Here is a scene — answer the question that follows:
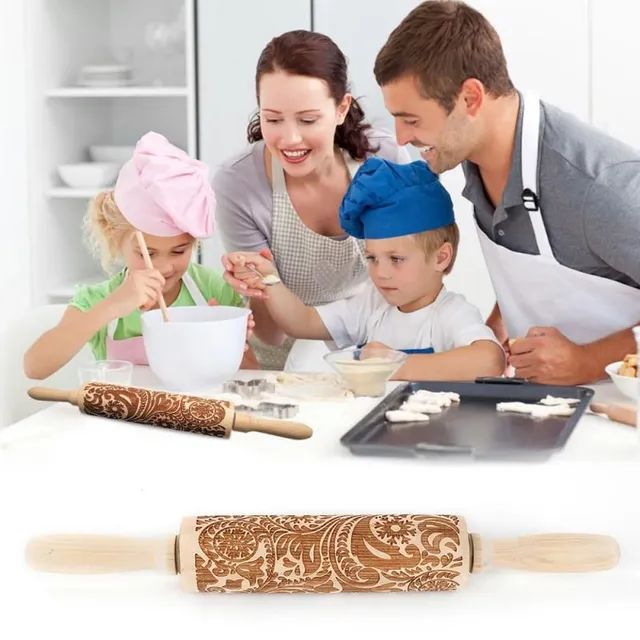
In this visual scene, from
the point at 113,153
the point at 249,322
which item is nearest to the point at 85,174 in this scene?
the point at 113,153

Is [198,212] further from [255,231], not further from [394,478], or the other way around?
[394,478]

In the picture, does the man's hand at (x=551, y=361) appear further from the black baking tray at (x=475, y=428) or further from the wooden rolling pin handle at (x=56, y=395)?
the wooden rolling pin handle at (x=56, y=395)

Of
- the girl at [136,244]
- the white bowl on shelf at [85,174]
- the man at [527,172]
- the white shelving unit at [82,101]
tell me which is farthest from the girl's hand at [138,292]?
the white bowl on shelf at [85,174]

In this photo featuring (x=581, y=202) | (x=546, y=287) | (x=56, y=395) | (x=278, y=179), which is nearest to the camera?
(x=56, y=395)

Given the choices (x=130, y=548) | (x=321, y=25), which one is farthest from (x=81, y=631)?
(x=321, y=25)

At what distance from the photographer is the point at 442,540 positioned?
103 cm

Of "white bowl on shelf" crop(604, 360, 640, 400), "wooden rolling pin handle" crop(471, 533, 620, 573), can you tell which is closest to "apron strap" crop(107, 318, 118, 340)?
"white bowl on shelf" crop(604, 360, 640, 400)

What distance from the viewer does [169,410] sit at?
125cm

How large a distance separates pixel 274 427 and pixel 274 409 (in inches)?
5.3

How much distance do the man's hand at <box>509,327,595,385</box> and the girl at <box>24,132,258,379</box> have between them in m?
0.45

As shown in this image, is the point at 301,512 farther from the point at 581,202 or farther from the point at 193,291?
the point at 193,291

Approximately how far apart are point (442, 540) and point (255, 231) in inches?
51.9

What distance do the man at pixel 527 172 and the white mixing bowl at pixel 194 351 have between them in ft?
1.64

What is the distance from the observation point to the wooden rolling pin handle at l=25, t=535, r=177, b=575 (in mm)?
1050
